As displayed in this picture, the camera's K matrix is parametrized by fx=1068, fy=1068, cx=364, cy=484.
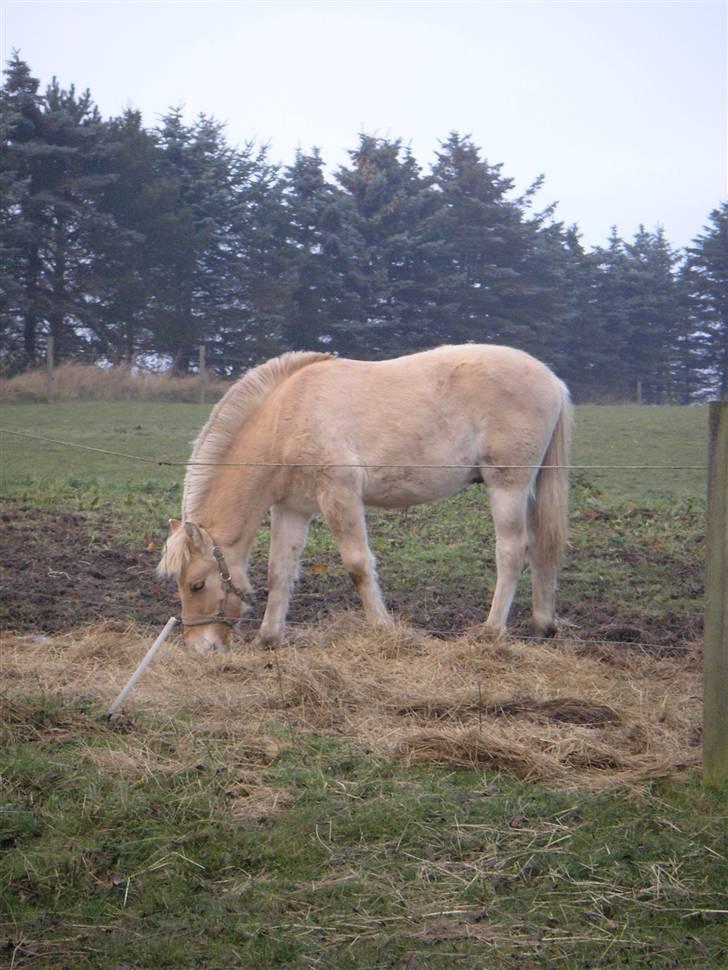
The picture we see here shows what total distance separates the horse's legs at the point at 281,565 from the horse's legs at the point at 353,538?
1.20ft

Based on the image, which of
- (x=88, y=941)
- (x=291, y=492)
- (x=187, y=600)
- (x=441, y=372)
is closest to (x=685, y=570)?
(x=441, y=372)

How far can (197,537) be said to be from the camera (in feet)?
20.9

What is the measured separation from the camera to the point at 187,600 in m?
6.38

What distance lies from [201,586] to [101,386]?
17.5 metres

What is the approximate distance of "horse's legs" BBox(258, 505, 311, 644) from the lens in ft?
22.1

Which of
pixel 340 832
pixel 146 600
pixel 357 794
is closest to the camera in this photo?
pixel 340 832

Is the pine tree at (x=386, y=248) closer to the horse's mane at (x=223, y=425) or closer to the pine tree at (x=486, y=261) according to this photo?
the pine tree at (x=486, y=261)

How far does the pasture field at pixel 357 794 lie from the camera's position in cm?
285

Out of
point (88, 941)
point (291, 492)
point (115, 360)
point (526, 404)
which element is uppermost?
point (115, 360)

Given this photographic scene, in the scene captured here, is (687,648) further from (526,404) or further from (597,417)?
(597,417)

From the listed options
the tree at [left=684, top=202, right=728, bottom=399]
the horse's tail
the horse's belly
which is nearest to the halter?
the horse's belly

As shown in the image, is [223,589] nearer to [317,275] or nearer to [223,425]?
[223,425]

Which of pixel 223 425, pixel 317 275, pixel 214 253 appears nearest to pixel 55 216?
pixel 214 253

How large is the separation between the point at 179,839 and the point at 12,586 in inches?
187
